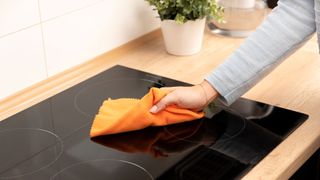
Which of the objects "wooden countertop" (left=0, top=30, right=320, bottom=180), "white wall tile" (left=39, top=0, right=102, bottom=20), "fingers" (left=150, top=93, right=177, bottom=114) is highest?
"white wall tile" (left=39, top=0, right=102, bottom=20)

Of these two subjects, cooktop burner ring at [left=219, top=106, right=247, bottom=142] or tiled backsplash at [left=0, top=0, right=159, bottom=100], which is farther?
tiled backsplash at [left=0, top=0, right=159, bottom=100]

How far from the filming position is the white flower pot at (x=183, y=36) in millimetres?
1397

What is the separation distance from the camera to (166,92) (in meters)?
1.10

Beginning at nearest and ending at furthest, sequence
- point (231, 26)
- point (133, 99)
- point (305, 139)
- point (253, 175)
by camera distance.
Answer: point (253, 175) < point (305, 139) < point (133, 99) < point (231, 26)

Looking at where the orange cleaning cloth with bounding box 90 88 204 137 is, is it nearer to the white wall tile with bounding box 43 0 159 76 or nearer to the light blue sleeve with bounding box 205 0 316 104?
the light blue sleeve with bounding box 205 0 316 104

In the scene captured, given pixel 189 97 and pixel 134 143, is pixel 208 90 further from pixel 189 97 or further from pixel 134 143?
pixel 134 143

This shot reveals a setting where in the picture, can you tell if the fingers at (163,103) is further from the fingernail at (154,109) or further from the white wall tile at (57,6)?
the white wall tile at (57,6)

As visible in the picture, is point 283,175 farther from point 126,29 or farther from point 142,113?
point 126,29

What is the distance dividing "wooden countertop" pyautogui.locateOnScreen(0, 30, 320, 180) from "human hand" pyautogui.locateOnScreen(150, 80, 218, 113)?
16 cm

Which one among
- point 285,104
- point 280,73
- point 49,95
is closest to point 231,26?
point 280,73

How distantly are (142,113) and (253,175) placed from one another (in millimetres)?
266

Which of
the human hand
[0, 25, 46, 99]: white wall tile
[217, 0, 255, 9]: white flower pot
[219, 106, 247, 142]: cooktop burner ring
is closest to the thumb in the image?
the human hand

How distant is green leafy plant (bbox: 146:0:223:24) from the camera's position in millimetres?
1358

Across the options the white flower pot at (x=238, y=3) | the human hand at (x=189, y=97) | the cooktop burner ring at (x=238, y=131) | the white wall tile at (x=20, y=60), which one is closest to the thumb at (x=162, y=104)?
the human hand at (x=189, y=97)
